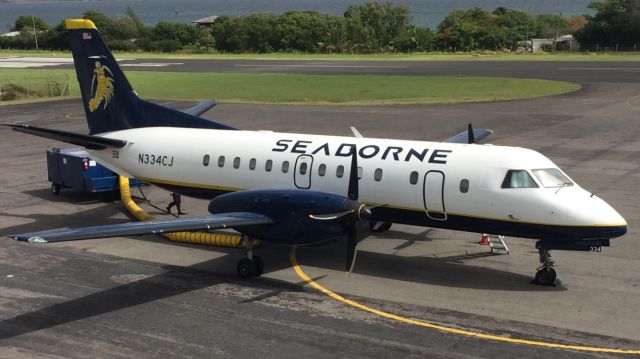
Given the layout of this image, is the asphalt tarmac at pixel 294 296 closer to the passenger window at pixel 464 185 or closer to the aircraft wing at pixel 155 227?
the aircraft wing at pixel 155 227

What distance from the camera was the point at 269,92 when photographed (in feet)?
211

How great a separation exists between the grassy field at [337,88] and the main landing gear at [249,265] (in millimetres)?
38839

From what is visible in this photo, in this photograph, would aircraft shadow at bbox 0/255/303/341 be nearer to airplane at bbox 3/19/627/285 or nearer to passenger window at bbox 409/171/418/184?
airplane at bbox 3/19/627/285

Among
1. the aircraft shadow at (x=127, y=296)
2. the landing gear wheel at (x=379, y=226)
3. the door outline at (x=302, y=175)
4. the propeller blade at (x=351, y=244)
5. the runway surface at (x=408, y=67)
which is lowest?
the aircraft shadow at (x=127, y=296)

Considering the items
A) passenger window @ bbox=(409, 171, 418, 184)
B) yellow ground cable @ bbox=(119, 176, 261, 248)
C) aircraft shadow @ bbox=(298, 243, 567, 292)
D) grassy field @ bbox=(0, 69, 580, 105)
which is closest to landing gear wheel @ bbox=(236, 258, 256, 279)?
yellow ground cable @ bbox=(119, 176, 261, 248)

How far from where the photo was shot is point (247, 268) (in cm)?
1798

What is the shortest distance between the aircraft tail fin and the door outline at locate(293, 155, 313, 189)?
4.70m

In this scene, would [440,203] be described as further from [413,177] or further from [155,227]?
[155,227]

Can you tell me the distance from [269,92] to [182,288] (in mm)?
48001

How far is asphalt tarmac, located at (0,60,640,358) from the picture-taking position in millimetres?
14047

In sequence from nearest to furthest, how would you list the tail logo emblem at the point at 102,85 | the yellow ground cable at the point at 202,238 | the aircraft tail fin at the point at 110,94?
1. the yellow ground cable at the point at 202,238
2. the aircraft tail fin at the point at 110,94
3. the tail logo emblem at the point at 102,85

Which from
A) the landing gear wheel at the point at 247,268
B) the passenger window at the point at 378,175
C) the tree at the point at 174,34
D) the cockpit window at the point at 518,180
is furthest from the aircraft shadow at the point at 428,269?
the tree at the point at 174,34

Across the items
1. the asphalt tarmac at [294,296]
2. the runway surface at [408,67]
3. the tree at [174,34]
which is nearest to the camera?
the asphalt tarmac at [294,296]

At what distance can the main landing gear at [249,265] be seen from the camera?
1798 cm
